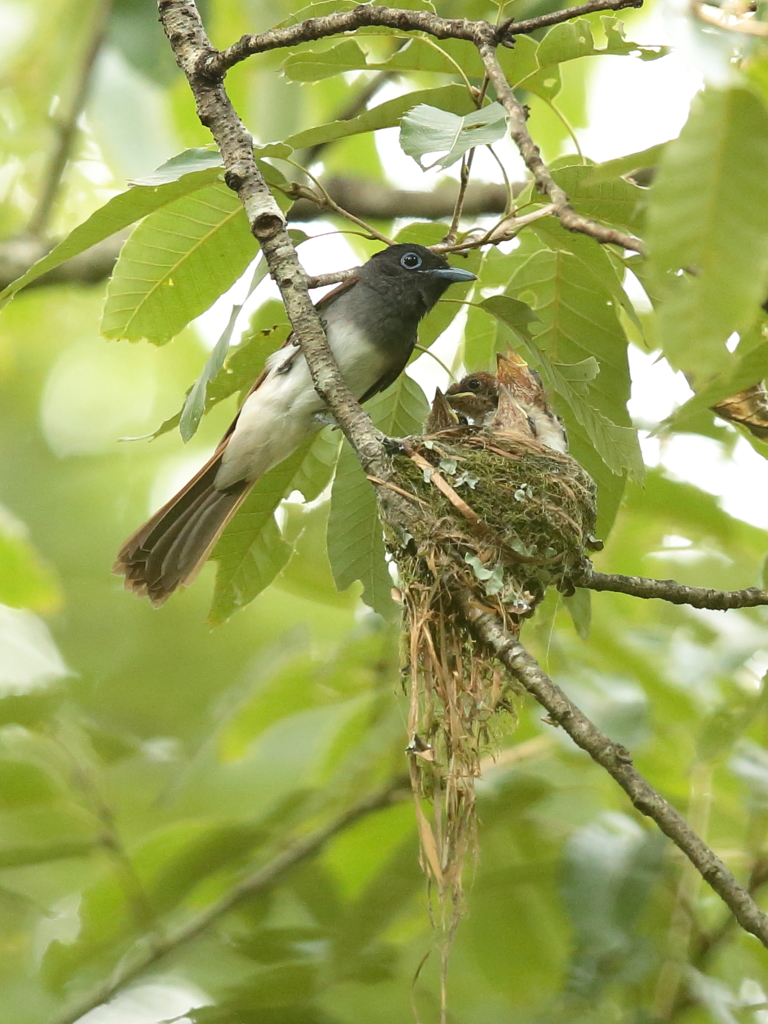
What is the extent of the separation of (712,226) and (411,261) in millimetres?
2409

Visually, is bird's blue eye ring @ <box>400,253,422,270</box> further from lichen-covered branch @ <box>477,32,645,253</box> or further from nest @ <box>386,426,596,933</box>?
lichen-covered branch @ <box>477,32,645,253</box>

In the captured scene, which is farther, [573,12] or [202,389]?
[202,389]

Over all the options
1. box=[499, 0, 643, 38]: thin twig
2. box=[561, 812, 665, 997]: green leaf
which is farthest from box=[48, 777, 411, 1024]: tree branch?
box=[499, 0, 643, 38]: thin twig

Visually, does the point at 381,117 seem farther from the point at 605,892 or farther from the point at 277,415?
the point at 605,892

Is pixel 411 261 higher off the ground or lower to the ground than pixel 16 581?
higher

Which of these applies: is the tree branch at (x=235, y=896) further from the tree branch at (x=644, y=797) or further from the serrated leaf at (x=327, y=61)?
the serrated leaf at (x=327, y=61)

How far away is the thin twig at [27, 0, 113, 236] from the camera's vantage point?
186 inches

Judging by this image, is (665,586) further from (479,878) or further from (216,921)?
(216,921)

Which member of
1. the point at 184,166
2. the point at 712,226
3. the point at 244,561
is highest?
the point at 712,226

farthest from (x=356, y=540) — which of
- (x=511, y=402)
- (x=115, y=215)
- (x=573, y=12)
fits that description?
(x=573, y=12)

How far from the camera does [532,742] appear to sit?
405 centimetres

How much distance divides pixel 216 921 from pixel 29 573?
5.25 ft

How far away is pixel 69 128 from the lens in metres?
4.82

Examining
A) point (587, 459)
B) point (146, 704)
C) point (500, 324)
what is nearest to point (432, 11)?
point (500, 324)
